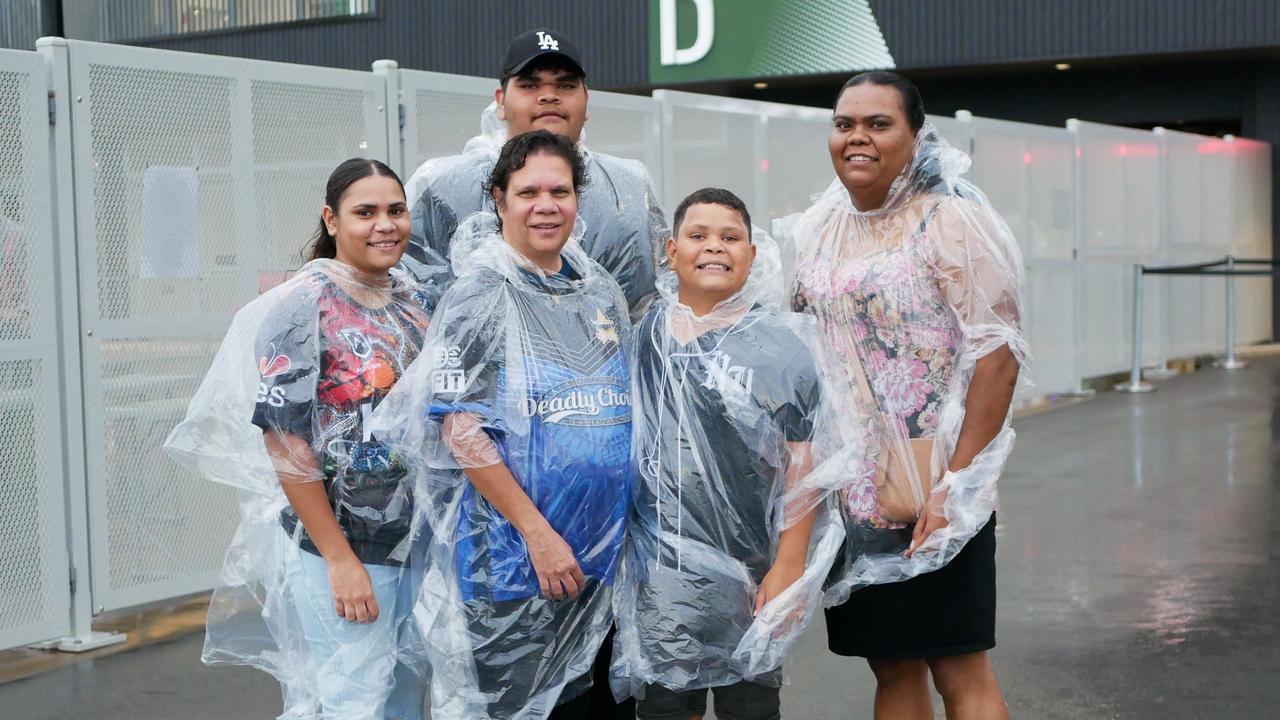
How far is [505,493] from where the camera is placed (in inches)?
105

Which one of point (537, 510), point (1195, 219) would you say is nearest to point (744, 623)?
point (537, 510)

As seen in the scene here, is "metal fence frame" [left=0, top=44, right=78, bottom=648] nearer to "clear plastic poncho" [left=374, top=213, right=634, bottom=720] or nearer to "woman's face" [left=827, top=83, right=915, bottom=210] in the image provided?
"clear plastic poncho" [left=374, top=213, right=634, bottom=720]

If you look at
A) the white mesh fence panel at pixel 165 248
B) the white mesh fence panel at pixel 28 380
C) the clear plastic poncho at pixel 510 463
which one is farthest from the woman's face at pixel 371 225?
the white mesh fence panel at pixel 165 248

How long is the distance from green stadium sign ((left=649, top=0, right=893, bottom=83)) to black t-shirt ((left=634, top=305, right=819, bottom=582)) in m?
15.2

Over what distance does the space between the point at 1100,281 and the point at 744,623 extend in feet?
34.1

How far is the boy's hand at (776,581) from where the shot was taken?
282cm

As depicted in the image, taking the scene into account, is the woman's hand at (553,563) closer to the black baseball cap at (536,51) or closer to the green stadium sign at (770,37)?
the black baseball cap at (536,51)

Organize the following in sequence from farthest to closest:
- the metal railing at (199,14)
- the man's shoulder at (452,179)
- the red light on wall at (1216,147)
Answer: the metal railing at (199,14) < the red light on wall at (1216,147) < the man's shoulder at (452,179)

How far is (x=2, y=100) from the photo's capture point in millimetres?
4785

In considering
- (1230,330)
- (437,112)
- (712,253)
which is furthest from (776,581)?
(1230,330)

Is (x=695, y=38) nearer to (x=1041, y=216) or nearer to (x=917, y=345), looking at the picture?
(x=1041, y=216)

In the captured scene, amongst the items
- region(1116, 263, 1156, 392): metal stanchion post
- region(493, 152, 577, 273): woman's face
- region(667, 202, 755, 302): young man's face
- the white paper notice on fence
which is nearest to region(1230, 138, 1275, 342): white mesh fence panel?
region(1116, 263, 1156, 392): metal stanchion post

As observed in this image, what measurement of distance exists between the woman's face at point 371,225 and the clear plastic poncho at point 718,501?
0.58 meters

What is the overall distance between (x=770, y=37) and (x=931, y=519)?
15.5m
